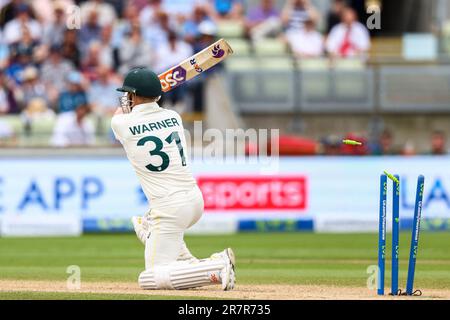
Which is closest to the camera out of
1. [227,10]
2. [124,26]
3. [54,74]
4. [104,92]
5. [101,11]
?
[54,74]

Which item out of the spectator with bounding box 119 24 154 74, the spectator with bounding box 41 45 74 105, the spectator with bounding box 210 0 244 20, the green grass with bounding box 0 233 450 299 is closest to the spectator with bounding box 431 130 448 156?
the green grass with bounding box 0 233 450 299

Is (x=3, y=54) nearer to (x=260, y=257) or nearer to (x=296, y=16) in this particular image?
(x=296, y=16)

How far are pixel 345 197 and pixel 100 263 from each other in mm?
6003

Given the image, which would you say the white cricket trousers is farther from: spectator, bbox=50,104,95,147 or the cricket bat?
spectator, bbox=50,104,95,147

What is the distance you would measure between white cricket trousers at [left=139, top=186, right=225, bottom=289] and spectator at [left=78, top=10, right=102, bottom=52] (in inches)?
426

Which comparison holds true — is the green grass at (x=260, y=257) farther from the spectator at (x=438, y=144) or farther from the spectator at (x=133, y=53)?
the spectator at (x=133, y=53)

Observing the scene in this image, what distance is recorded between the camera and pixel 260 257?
45.8 ft

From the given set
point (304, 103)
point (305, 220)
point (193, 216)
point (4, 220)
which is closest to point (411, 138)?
point (304, 103)

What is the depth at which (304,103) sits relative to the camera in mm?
20578

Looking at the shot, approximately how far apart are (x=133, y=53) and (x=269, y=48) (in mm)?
2651

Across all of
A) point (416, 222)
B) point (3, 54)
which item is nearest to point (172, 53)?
point (3, 54)

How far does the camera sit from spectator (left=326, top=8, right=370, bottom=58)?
2112cm

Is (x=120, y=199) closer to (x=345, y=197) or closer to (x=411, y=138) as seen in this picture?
(x=345, y=197)
